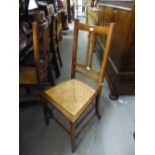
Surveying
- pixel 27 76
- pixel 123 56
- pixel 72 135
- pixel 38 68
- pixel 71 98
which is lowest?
pixel 72 135

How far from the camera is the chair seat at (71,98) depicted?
115 cm

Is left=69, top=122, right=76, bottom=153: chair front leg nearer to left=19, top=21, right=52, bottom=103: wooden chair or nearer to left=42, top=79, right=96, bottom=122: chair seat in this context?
left=42, top=79, right=96, bottom=122: chair seat

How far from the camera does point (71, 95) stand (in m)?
1.31

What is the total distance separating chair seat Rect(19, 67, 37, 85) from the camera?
1.51 m

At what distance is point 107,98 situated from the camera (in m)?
1.99

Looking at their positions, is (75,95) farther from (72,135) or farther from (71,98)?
(72,135)

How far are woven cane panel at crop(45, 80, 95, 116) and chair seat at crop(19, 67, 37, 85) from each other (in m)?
0.27

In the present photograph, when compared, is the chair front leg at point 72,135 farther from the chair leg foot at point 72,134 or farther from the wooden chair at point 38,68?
the wooden chair at point 38,68

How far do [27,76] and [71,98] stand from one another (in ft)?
1.92

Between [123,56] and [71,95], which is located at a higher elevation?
[123,56]

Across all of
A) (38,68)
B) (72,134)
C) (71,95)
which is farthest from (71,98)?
(38,68)

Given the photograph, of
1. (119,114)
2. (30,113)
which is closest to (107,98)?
(119,114)
